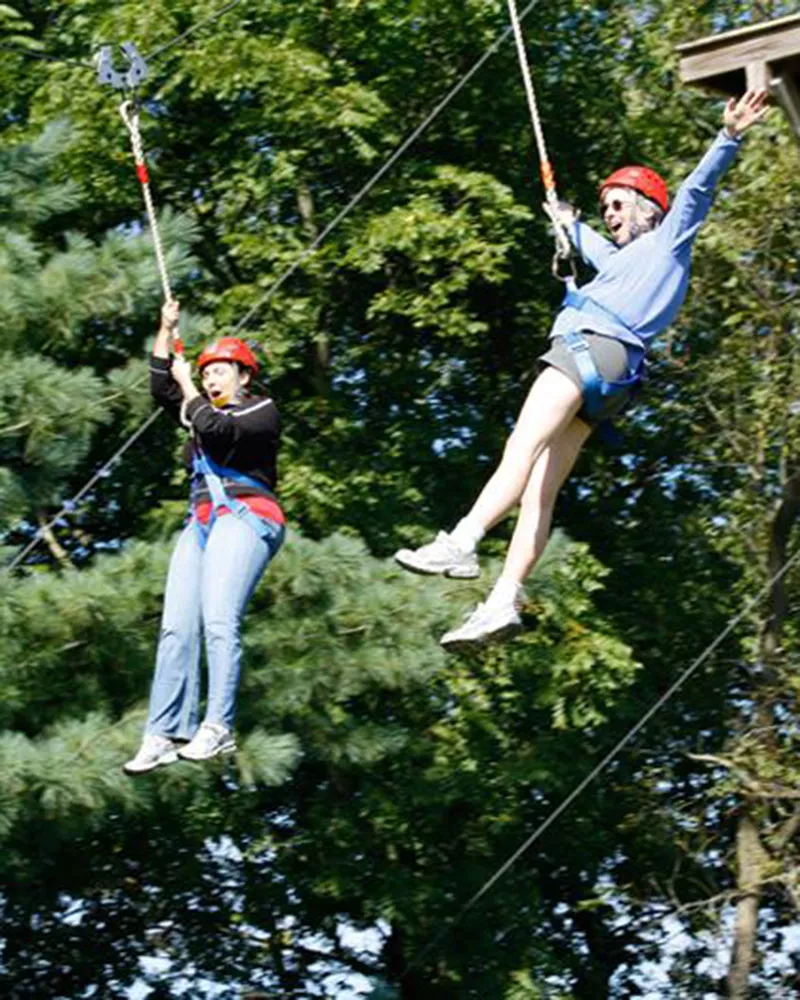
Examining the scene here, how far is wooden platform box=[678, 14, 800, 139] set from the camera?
310 inches

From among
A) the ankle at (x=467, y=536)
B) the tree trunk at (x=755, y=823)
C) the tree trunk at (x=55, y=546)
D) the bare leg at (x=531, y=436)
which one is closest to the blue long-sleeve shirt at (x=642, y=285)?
the bare leg at (x=531, y=436)

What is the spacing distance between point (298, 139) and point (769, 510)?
11.6 ft

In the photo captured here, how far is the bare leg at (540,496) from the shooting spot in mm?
7148

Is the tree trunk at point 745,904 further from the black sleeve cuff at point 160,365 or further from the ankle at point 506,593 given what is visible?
the ankle at point 506,593

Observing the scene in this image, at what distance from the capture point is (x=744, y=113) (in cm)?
709

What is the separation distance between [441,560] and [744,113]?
1.47 meters

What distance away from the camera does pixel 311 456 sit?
14.0 metres

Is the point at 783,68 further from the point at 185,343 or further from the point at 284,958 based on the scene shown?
the point at 284,958

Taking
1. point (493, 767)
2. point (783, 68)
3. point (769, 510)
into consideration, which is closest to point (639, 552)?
point (769, 510)

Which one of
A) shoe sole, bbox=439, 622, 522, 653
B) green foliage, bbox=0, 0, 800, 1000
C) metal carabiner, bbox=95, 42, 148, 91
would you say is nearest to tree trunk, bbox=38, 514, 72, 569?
green foliage, bbox=0, 0, 800, 1000

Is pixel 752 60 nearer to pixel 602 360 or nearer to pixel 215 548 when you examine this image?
pixel 602 360

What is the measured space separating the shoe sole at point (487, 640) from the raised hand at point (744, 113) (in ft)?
4.76

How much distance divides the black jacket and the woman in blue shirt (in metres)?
0.72

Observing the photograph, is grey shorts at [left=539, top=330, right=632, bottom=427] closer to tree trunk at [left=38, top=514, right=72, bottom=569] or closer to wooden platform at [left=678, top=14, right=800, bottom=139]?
wooden platform at [left=678, top=14, right=800, bottom=139]
